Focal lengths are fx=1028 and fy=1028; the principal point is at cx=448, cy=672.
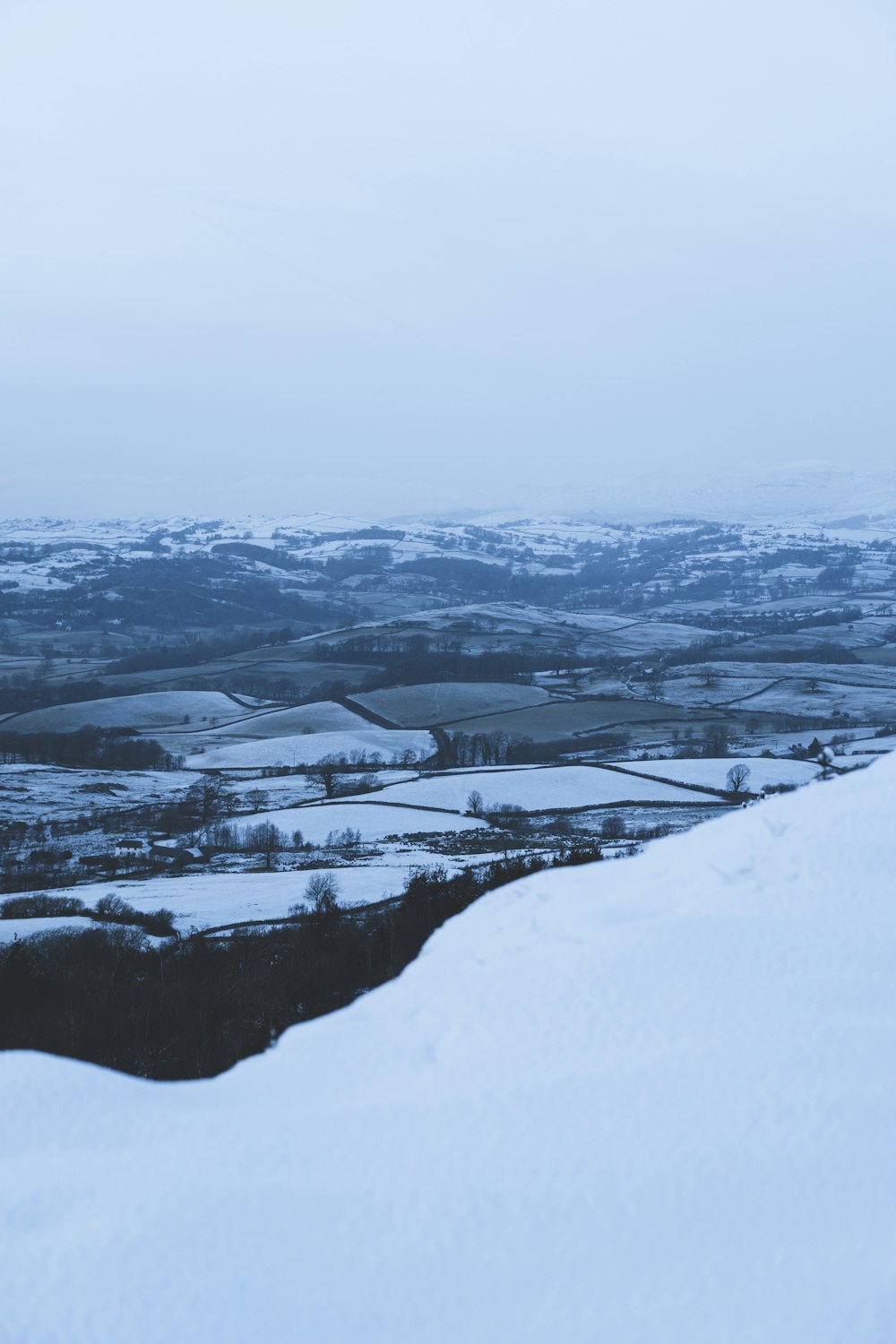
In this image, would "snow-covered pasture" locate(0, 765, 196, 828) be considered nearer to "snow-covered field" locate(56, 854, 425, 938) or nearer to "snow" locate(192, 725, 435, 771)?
"snow" locate(192, 725, 435, 771)

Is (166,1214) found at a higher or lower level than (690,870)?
lower

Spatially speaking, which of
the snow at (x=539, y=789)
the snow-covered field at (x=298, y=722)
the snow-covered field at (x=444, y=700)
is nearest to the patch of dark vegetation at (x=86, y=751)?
the snow-covered field at (x=298, y=722)

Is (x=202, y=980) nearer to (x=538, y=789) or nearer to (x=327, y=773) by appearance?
(x=538, y=789)

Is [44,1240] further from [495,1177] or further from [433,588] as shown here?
[433,588]

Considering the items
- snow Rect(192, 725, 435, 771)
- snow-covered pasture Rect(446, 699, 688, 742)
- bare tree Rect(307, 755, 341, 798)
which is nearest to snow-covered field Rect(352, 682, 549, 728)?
snow-covered pasture Rect(446, 699, 688, 742)

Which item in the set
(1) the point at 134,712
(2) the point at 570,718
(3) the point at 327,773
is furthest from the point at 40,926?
(1) the point at 134,712

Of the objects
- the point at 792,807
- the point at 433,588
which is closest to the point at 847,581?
the point at 433,588
